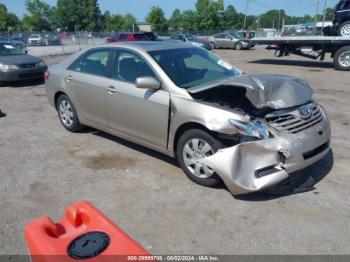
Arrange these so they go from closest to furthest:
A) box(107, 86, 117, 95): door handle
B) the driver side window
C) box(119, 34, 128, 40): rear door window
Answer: the driver side window < box(107, 86, 117, 95): door handle < box(119, 34, 128, 40): rear door window

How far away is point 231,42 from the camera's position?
28906mm

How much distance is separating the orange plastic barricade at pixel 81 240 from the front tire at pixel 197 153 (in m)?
1.78

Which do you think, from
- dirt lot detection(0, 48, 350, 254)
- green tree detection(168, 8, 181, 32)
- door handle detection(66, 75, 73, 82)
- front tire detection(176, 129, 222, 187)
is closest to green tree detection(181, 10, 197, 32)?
green tree detection(168, 8, 181, 32)

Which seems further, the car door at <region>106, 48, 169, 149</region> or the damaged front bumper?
the car door at <region>106, 48, 169, 149</region>

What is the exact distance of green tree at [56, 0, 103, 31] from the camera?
86.8 m

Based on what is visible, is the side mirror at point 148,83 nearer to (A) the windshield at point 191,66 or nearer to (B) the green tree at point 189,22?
(A) the windshield at point 191,66

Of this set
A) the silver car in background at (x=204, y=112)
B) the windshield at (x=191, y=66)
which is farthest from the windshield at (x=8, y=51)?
the windshield at (x=191, y=66)

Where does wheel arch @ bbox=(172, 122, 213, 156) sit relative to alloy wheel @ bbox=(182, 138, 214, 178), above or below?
above

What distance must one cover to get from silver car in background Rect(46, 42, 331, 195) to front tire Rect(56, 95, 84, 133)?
401 mm

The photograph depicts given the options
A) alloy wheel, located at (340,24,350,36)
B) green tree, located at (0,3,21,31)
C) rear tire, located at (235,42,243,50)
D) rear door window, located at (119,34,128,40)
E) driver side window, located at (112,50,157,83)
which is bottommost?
driver side window, located at (112,50,157,83)

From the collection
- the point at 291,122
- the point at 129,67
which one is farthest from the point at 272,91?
the point at 129,67

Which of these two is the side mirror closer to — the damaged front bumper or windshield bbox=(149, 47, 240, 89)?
windshield bbox=(149, 47, 240, 89)

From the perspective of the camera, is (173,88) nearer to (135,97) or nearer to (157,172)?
(135,97)

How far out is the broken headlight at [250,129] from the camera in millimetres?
3348
